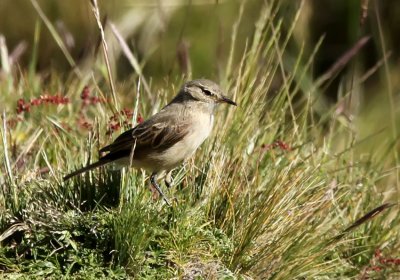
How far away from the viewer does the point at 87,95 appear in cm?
723

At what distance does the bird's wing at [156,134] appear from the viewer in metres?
6.16

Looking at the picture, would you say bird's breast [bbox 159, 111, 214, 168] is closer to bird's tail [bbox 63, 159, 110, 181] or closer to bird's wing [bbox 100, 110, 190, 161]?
bird's wing [bbox 100, 110, 190, 161]

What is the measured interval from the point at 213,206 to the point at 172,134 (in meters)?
0.78

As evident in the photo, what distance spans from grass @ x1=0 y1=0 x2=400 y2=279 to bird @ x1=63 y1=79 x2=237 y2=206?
0.38 feet

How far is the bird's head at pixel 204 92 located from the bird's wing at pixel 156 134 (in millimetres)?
249

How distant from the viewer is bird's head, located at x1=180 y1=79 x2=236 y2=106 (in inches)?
259

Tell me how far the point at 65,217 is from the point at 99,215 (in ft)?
0.65

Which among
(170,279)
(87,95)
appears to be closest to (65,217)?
(170,279)

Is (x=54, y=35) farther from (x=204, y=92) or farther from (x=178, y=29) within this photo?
(x=178, y=29)

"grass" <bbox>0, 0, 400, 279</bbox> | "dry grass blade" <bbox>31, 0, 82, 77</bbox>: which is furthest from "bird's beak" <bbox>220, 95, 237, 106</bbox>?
"dry grass blade" <bbox>31, 0, 82, 77</bbox>

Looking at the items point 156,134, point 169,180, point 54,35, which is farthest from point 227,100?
point 54,35

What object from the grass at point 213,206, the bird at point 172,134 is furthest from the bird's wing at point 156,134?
the grass at point 213,206

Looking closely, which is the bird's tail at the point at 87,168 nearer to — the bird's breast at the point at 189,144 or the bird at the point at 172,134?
the bird at the point at 172,134

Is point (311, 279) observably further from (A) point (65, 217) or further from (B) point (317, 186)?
(A) point (65, 217)
